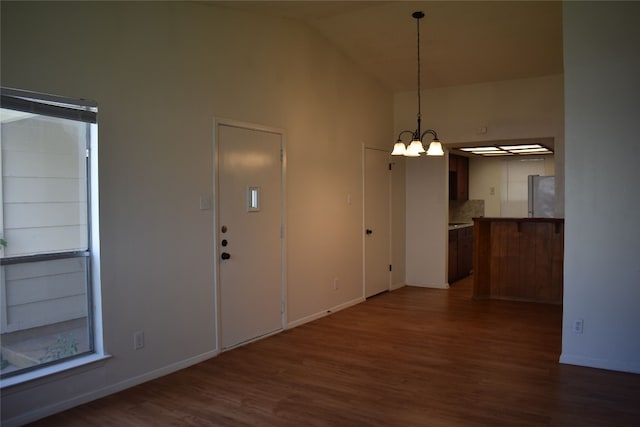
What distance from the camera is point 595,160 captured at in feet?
12.7

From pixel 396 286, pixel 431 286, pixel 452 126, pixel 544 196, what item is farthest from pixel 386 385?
pixel 544 196

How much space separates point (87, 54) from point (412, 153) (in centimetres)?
287

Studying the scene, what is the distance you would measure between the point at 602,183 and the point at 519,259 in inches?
107

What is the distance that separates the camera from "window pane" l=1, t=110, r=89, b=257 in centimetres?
298

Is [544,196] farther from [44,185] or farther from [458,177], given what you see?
[44,185]

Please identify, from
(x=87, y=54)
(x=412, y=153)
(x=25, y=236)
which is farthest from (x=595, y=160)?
(x=25, y=236)

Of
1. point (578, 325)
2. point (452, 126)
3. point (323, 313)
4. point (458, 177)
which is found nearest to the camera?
point (578, 325)

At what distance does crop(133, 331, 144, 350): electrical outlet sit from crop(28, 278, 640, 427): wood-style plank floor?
29 centimetres

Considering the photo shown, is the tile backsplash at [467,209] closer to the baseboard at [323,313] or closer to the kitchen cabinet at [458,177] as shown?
the kitchen cabinet at [458,177]

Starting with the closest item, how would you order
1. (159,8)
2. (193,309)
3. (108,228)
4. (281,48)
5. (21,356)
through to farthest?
1. (21,356)
2. (108,228)
3. (159,8)
4. (193,309)
5. (281,48)

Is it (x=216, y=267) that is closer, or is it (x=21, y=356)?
(x=21, y=356)

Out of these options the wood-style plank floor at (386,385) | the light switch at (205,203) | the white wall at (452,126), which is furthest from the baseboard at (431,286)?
the light switch at (205,203)

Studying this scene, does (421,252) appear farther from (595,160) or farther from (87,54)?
(87,54)

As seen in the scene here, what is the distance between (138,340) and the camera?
3.61m
